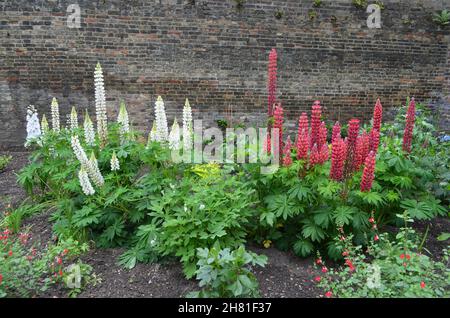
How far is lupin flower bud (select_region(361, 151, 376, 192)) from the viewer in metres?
3.62

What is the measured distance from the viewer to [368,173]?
3.69 metres

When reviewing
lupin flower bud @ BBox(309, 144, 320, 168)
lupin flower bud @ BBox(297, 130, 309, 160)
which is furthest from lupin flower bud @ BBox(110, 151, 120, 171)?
lupin flower bud @ BBox(309, 144, 320, 168)

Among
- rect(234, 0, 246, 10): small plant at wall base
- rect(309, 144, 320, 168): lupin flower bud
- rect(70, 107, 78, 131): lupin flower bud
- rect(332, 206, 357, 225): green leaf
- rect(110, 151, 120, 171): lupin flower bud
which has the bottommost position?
rect(332, 206, 357, 225): green leaf

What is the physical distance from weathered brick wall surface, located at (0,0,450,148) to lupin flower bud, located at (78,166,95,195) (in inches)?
202

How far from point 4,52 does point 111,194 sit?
239 inches

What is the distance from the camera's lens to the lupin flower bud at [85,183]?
3986 millimetres

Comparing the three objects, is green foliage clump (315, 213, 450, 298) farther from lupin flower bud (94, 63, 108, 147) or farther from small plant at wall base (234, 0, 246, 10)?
small plant at wall base (234, 0, 246, 10)

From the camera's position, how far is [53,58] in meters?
8.47

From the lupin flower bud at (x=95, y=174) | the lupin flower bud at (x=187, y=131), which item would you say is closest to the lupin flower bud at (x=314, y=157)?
the lupin flower bud at (x=187, y=131)

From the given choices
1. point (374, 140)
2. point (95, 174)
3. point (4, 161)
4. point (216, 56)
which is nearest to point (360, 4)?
point (216, 56)

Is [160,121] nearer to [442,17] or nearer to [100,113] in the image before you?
[100,113]

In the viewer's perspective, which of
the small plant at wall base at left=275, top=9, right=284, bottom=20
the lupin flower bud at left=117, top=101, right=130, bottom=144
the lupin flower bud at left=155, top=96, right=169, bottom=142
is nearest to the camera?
the lupin flower bud at left=155, top=96, right=169, bottom=142

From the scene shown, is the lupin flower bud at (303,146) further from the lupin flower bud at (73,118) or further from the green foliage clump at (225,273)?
the lupin flower bud at (73,118)

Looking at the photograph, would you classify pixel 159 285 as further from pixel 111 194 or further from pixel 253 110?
pixel 253 110
